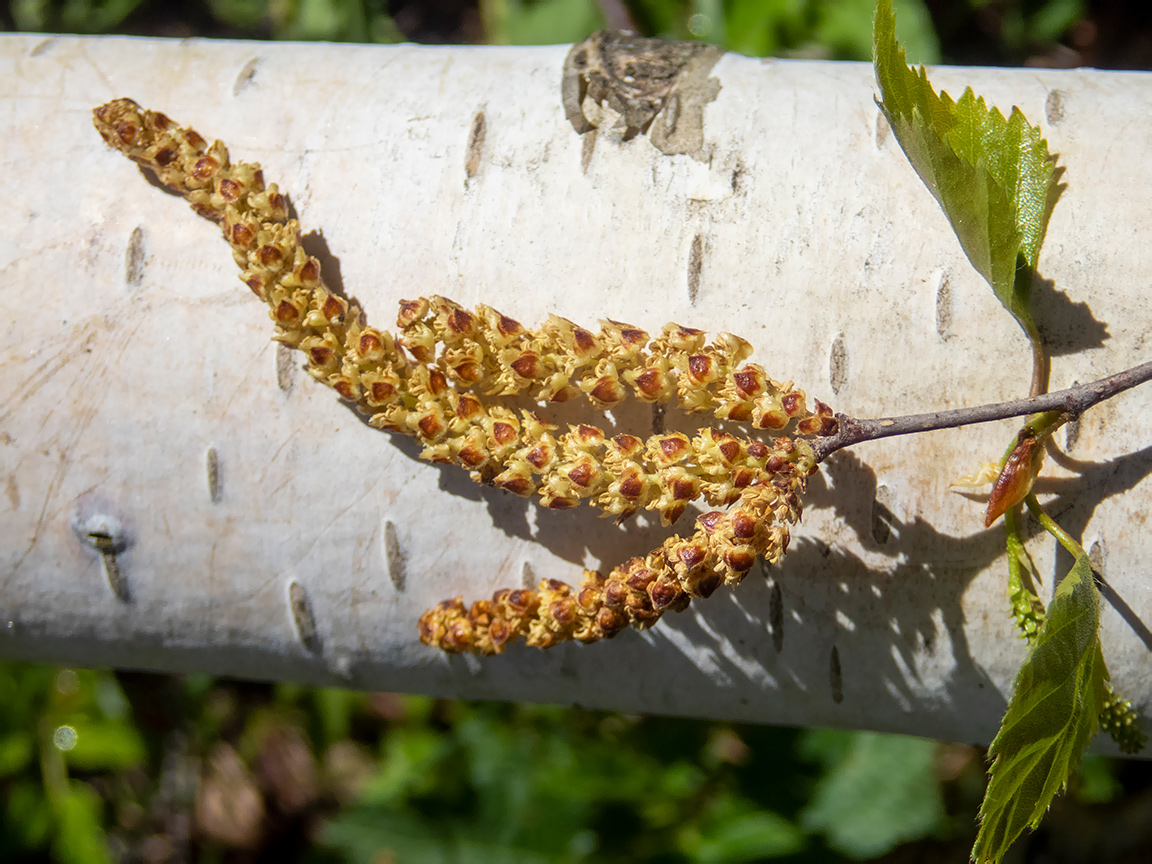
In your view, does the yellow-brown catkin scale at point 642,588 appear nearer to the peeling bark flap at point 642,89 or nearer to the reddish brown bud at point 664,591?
the reddish brown bud at point 664,591

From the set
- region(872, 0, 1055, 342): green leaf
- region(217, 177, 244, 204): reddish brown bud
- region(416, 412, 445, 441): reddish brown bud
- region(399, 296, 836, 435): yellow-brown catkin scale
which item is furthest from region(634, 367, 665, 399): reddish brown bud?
region(217, 177, 244, 204): reddish brown bud

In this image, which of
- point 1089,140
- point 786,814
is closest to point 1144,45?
point 1089,140

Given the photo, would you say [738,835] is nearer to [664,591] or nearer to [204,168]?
[664,591]

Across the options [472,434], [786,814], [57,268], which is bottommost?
[786,814]

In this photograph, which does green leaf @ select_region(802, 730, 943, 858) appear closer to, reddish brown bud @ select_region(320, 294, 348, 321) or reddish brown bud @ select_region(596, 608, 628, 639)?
reddish brown bud @ select_region(596, 608, 628, 639)

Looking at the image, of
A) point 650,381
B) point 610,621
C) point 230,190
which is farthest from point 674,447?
point 230,190

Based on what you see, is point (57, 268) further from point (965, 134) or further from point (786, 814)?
point (786, 814)
